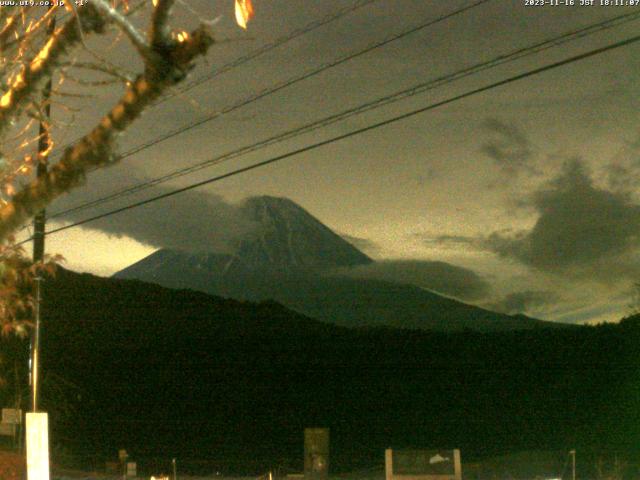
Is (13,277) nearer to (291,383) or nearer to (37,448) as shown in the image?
(37,448)

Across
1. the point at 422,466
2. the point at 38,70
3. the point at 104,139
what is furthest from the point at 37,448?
the point at 422,466

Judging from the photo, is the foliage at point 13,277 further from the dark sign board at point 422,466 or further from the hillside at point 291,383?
the hillside at point 291,383

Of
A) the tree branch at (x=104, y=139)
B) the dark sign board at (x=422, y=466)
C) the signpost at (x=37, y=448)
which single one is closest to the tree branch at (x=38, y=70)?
the tree branch at (x=104, y=139)

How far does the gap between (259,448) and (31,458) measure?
35777 millimetres

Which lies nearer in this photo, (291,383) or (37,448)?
(37,448)

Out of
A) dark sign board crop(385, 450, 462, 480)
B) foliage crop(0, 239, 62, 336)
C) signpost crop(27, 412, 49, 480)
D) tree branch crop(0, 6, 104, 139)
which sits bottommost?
dark sign board crop(385, 450, 462, 480)

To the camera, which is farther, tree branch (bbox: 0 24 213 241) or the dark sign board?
the dark sign board

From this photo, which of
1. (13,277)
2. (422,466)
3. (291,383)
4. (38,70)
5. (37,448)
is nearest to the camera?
(38,70)

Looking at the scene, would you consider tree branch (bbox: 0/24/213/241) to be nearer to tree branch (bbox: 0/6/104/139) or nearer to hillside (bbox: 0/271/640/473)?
tree branch (bbox: 0/6/104/139)

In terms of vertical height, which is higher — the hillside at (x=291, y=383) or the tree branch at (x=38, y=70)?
the tree branch at (x=38, y=70)

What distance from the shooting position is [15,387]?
3412 cm

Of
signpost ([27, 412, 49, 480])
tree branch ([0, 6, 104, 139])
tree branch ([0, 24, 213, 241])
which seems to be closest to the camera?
tree branch ([0, 24, 213, 241])

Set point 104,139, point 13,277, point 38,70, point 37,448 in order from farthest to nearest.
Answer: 1. point 37,448
2. point 13,277
3. point 38,70
4. point 104,139

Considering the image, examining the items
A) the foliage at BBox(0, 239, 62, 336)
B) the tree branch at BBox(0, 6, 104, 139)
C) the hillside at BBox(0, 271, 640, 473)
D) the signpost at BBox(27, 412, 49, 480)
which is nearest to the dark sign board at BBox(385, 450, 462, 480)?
the signpost at BBox(27, 412, 49, 480)
